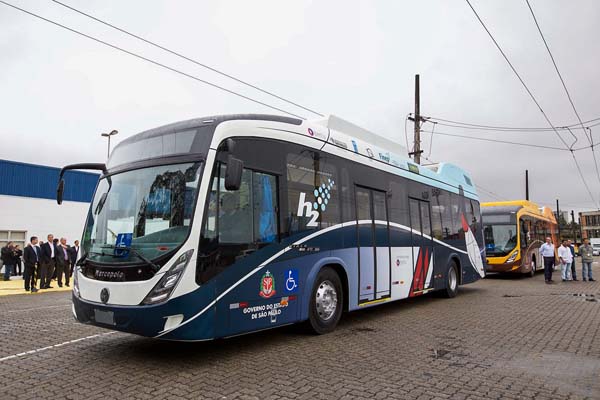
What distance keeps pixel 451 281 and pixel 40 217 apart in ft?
74.3

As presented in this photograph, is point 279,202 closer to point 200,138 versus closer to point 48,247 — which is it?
point 200,138

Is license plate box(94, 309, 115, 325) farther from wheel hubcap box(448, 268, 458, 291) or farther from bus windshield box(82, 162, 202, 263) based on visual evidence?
wheel hubcap box(448, 268, 458, 291)

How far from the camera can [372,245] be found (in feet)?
27.6

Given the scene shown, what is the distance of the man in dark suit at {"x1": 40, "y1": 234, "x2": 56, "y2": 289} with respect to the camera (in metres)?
15.7

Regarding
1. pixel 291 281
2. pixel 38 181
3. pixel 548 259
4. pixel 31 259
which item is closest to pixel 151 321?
pixel 291 281

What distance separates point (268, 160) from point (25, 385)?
12.7 feet

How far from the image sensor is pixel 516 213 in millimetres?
19453

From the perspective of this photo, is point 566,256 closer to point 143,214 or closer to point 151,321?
point 143,214

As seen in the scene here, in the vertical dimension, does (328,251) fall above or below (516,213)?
below

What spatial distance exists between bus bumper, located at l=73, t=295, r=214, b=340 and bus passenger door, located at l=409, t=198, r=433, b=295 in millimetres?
6073

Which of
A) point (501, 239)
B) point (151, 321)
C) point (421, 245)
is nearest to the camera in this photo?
point (151, 321)

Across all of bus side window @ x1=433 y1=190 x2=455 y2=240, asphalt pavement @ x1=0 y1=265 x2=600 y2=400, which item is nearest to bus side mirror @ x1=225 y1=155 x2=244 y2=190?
asphalt pavement @ x1=0 y1=265 x2=600 y2=400

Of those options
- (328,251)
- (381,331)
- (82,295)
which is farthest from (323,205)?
(82,295)

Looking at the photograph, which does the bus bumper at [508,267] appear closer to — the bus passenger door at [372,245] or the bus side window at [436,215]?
the bus side window at [436,215]
